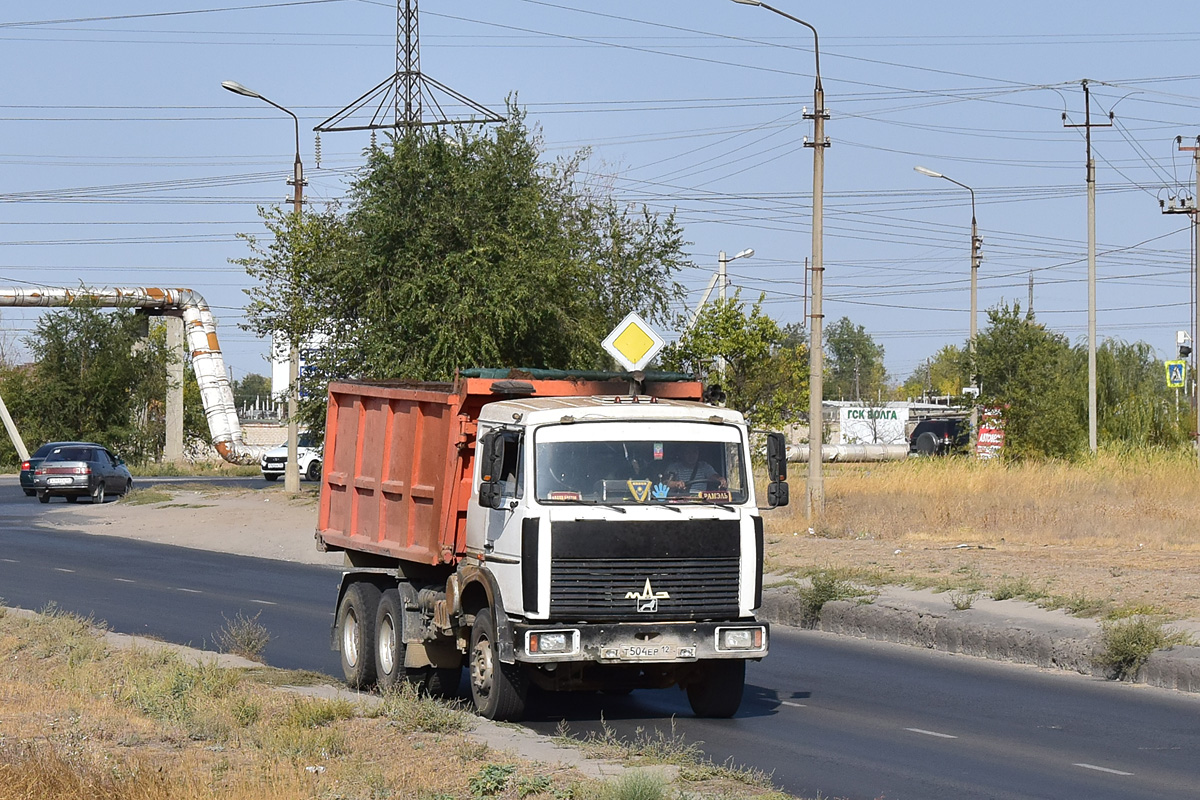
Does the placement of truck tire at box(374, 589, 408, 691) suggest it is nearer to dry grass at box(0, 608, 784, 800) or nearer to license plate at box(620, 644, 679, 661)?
dry grass at box(0, 608, 784, 800)

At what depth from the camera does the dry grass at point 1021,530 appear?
57.9 feet

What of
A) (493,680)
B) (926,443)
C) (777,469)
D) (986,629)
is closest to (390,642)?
(493,680)

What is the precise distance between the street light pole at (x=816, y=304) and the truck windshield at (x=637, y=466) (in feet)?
47.4

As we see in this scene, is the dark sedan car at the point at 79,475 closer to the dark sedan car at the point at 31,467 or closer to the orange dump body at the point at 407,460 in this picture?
the dark sedan car at the point at 31,467

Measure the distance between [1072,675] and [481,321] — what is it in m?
17.1

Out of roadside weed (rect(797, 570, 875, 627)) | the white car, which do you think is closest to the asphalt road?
roadside weed (rect(797, 570, 875, 627))

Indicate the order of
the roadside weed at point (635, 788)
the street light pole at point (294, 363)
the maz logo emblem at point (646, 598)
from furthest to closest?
the street light pole at point (294, 363), the maz logo emblem at point (646, 598), the roadside weed at point (635, 788)

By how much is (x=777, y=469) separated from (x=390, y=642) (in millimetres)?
3489

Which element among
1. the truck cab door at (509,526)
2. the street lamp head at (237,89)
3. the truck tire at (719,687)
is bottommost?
the truck tire at (719,687)

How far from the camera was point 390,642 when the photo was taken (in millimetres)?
12320

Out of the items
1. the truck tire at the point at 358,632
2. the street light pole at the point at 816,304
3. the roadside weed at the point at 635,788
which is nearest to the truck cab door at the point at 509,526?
the truck tire at the point at 358,632

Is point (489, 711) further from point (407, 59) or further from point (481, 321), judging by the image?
point (407, 59)

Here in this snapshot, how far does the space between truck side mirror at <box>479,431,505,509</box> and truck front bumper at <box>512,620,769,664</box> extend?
0.89 m

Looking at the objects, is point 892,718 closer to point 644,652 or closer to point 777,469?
point 777,469
